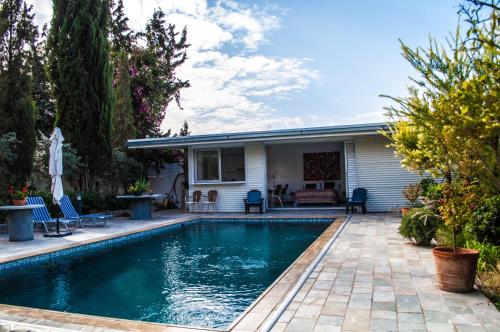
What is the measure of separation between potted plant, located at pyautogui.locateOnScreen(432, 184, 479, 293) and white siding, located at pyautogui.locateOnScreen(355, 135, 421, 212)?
26.2ft

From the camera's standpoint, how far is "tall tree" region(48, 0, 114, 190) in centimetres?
1261

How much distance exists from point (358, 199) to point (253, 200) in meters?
3.46

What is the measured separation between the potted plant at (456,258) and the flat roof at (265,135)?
23.2 feet

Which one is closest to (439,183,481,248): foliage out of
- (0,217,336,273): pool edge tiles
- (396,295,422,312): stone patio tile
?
(396,295,422,312): stone patio tile

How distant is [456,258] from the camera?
13.0 feet

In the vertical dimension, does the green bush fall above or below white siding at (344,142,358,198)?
below

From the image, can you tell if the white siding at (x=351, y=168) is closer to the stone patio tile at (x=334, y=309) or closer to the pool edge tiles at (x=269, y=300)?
the pool edge tiles at (x=269, y=300)

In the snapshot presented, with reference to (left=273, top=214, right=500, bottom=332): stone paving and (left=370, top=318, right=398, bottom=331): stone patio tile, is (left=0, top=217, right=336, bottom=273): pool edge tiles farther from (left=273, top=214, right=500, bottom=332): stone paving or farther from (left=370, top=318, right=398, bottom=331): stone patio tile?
(left=370, top=318, right=398, bottom=331): stone patio tile

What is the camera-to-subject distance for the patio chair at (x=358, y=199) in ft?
38.0

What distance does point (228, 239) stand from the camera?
9031 millimetres

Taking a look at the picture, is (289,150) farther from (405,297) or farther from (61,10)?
(405,297)

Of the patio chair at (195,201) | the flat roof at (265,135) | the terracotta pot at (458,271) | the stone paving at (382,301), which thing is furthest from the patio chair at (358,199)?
the terracotta pot at (458,271)

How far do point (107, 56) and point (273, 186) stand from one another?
8646 mm

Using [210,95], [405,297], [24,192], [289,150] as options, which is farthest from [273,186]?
[405,297]
